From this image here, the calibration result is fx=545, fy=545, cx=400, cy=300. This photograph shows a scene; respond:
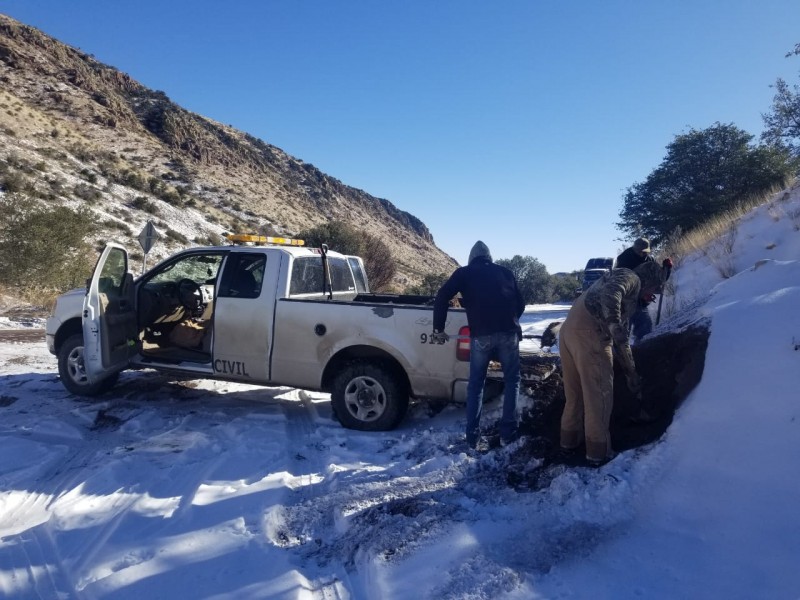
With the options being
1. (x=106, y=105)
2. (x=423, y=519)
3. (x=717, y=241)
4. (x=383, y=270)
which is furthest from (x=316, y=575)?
(x=106, y=105)

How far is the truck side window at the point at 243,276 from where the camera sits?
5766 mm

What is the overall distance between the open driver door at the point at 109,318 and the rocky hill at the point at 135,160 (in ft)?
61.9

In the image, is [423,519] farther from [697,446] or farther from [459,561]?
[697,446]

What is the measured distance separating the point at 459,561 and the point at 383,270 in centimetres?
2230

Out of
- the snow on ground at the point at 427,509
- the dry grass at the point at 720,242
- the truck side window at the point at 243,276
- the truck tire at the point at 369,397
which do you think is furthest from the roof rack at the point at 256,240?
the dry grass at the point at 720,242

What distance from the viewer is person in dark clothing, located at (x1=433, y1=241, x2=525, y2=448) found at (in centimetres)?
457

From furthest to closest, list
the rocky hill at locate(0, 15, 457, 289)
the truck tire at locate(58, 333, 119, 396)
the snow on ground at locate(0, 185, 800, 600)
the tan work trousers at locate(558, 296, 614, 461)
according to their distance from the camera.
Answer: the rocky hill at locate(0, 15, 457, 289), the truck tire at locate(58, 333, 119, 396), the tan work trousers at locate(558, 296, 614, 461), the snow on ground at locate(0, 185, 800, 600)

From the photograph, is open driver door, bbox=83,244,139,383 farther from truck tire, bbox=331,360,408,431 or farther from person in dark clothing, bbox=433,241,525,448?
person in dark clothing, bbox=433,241,525,448

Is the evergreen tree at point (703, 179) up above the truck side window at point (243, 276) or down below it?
above

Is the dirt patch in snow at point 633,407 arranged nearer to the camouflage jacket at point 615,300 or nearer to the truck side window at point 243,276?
the camouflage jacket at point 615,300

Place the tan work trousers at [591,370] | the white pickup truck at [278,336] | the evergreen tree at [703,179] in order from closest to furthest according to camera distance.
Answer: the tan work trousers at [591,370] < the white pickup truck at [278,336] < the evergreen tree at [703,179]

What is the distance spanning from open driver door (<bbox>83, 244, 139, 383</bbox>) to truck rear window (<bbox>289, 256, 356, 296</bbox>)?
1.97m

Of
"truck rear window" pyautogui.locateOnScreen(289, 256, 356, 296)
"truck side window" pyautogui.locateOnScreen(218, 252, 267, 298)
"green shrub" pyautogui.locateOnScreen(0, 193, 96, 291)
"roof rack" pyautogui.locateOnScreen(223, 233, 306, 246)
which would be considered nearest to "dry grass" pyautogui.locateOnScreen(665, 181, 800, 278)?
"truck rear window" pyautogui.locateOnScreen(289, 256, 356, 296)

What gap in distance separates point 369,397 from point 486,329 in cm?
145
